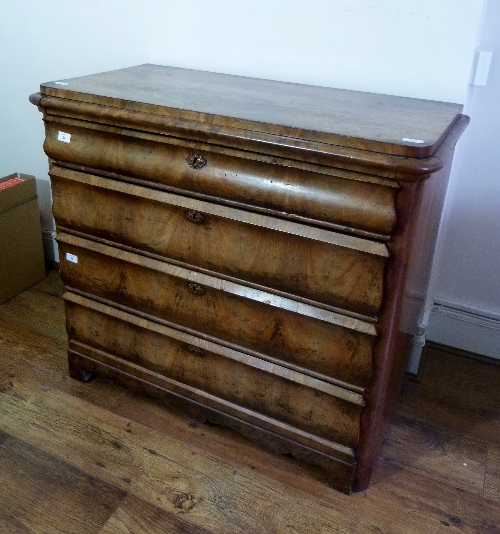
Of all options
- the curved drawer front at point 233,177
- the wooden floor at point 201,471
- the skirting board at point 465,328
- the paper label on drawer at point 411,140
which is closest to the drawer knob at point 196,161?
the curved drawer front at point 233,177

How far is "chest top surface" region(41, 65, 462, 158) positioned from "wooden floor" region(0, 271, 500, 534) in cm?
87

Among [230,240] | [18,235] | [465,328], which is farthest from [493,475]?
[18,235]

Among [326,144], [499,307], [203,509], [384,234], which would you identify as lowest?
[203,509]

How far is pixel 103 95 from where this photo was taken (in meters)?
1.27

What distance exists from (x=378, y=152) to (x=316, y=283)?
0.32 metres

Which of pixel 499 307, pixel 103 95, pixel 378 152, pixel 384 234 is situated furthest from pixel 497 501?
pixel 103 95

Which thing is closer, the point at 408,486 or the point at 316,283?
the point at 316,283

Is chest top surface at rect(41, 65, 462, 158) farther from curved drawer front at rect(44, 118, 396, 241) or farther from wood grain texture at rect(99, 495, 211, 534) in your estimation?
wood grain texture at rect(99, 495, 211, 534)

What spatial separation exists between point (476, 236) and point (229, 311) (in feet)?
2.91

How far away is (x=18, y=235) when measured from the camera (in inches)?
83.0

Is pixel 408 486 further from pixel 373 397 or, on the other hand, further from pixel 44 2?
pixel 44 2

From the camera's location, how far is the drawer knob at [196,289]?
1.35 meters

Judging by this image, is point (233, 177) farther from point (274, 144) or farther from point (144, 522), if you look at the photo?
point (144, 522)

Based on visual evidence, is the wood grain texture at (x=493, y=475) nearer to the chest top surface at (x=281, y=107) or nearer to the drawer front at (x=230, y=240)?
the drawer front at (x=230, y=240)
